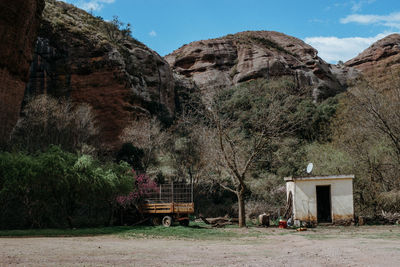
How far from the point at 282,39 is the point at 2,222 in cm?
6435

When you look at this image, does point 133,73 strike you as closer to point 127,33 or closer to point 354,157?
point 127,33

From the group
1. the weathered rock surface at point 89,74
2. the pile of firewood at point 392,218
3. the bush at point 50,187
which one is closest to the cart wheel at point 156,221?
the bush at point 50,187

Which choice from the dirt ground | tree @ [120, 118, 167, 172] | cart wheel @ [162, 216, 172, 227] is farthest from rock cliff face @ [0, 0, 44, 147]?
the dirt ground

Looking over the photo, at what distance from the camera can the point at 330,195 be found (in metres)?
20.0

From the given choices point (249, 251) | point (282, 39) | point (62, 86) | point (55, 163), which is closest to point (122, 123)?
point (62, 86)

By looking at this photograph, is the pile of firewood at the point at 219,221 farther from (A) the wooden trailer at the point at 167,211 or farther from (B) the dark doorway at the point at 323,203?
(B) the dark doorway at the point at 323,203

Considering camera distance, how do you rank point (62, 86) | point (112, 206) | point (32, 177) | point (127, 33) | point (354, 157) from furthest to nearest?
point (127, 33)
point (62, 86)
point (354, 157)
point (112, 206)
point (32, 177)

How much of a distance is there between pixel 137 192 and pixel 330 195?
10001mm

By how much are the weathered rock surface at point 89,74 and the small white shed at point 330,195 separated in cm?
2099

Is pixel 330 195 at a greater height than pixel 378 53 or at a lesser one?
lesser

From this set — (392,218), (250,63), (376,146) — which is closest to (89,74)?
(376,146)

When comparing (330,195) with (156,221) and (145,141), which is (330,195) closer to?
(156,221)

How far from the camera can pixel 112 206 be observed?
19.9 m

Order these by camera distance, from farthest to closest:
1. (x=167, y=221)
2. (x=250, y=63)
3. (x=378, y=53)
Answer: (x=378, y=53) → (x=250, y=63) → (x=167, y=221)
